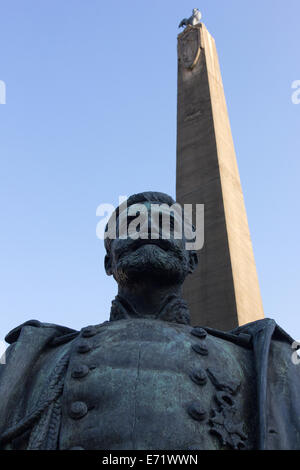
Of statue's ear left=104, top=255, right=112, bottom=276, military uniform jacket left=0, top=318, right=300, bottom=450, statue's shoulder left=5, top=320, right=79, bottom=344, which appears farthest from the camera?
statue's ear left=104, top=255, right=112, bottom=276

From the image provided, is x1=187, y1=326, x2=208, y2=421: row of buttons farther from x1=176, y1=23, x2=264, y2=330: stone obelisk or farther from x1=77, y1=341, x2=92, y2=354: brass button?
x1=176, y1=23, x2=264, y2=330: stone obelisk

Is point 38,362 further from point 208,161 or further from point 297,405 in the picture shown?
point 208,161

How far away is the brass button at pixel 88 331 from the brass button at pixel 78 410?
28.0 inches

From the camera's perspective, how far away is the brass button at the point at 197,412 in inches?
149

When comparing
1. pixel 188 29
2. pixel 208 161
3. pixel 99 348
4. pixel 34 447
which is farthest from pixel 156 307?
pixel 188 29

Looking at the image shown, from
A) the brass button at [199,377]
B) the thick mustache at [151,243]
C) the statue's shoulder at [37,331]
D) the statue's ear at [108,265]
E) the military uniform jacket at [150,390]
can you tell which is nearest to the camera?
the military uniform jacket at [150,390]

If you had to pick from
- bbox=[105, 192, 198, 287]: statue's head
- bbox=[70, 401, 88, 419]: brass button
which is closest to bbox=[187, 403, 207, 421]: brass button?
bbox=[70, 401, 88, 419]: brass button

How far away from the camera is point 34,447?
148 inches

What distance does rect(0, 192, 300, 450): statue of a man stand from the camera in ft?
12.3

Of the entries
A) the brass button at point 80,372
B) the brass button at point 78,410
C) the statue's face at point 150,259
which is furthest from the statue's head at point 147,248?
the brass button at point 78,410

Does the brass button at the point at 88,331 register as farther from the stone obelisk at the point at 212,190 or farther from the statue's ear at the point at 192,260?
the stone obelisk at the point at 212,190

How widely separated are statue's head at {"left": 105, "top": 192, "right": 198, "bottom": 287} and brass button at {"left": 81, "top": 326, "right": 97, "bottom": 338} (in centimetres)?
56

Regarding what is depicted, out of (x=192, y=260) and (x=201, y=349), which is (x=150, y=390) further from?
(x=192, y=260)
